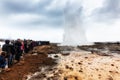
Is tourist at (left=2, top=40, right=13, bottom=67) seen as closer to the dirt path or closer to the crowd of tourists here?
the crowd of tourists

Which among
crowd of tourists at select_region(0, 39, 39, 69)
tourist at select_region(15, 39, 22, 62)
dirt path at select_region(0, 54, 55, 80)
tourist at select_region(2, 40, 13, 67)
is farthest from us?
tourist at select_region(15, 39, 22, 62)

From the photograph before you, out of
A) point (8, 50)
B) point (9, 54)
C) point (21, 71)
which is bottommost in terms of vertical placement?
point (21, 71)

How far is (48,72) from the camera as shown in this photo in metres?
23.5

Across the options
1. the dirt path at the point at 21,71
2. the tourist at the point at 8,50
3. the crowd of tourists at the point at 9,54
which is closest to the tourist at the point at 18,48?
the crowd of tourists at the point at 9,54

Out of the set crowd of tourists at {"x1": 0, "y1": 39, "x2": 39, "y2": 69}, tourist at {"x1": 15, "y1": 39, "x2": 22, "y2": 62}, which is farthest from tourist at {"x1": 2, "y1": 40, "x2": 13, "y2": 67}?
tourist at {"x1": 15, "y1": 39, "x2": 22, "y2": 62}

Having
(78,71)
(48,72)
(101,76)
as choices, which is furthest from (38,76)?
(101,76)

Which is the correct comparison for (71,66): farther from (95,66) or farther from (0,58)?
(0,58)

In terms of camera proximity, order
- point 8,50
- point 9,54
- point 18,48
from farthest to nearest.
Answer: point 18,48 → point 9,54 → point 8,50

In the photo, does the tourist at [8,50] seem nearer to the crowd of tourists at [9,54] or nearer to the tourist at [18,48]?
the crowd of tourists at [9,54]

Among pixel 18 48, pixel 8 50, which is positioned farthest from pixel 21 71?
pixel 18 48

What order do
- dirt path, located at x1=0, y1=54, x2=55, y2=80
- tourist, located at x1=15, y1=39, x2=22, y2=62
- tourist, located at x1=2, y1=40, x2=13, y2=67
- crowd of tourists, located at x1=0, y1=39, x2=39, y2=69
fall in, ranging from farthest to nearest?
tourist, located at x1=15, y1=39, x2=22, y2=62, tourist, located at x1=2, y1=40, x2=13, y2=67, crowd of tourists, located at x1=0, y1=39, x2=39, y2=69, dirt path, located at x1=0, y1=54, x2=55, y2=80

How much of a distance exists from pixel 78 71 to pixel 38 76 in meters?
2.85

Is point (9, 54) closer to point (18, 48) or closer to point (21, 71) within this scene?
point (21, 71)

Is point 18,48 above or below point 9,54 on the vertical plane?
above
